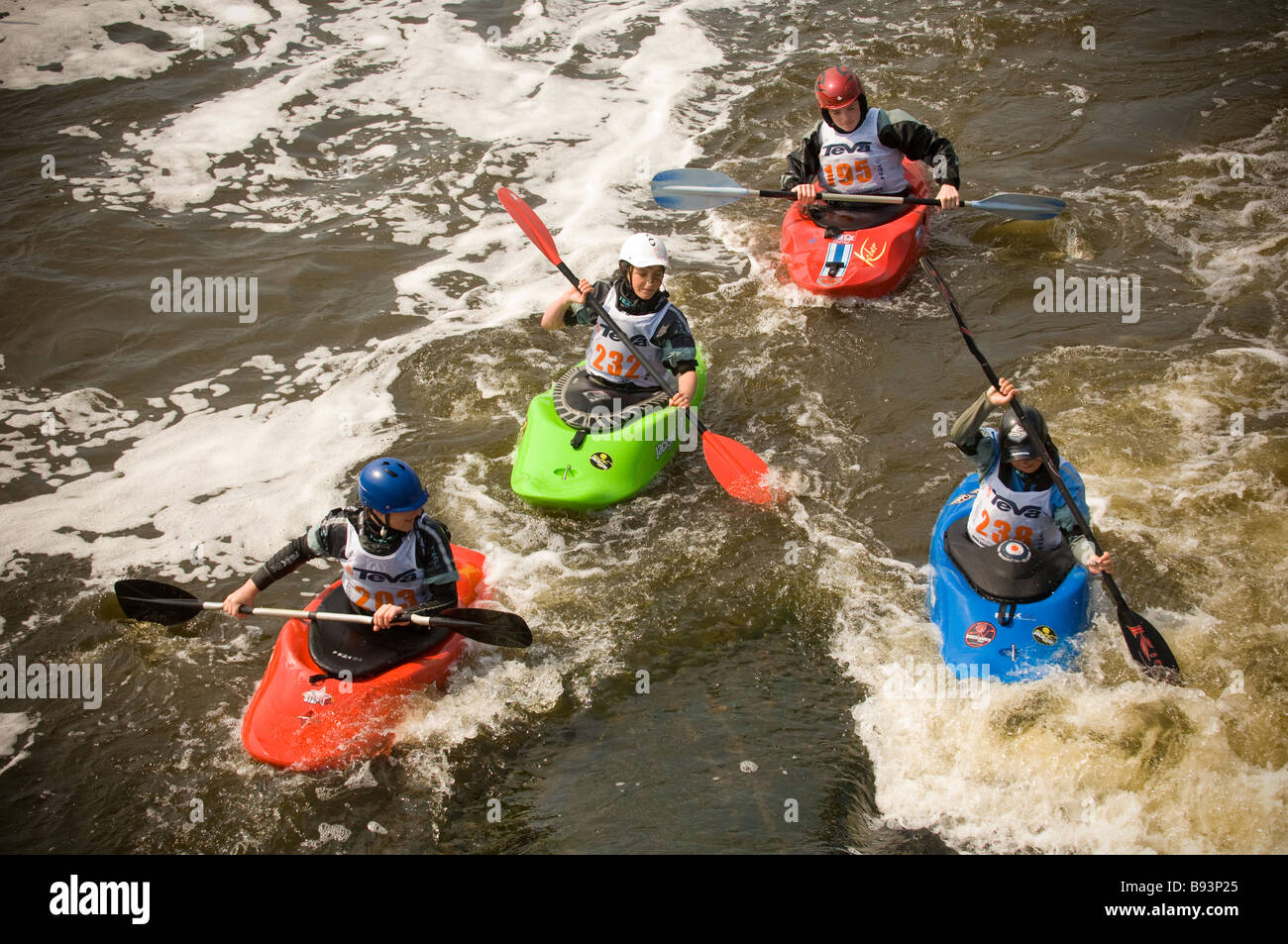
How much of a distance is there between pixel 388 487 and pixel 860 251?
4.66m

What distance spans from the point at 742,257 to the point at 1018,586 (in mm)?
4899

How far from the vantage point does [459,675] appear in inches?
196

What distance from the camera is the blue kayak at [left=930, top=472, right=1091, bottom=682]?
4668mm

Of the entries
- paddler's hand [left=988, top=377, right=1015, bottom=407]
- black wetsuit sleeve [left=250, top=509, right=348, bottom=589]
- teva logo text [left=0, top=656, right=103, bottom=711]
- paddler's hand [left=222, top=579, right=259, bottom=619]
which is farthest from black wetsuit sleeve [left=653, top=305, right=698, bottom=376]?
teva logo text [left=0, top=656, right=103, bottom=711]

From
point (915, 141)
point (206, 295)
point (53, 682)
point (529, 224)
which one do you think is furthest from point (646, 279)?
point (206, 295)

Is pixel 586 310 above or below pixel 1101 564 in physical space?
above

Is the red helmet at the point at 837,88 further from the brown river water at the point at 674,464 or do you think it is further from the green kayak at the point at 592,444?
the green kayak at the point at 592,444

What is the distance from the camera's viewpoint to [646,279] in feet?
19.8

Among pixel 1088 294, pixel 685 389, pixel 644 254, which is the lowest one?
pixel 685 389

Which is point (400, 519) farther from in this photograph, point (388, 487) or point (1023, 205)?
point (1023, 205)

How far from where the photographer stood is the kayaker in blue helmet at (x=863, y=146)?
25.5ft

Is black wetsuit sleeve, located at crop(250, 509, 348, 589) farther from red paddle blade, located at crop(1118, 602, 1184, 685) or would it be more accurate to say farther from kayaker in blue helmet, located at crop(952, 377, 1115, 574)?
red paddle blade, located at crop(1118, 602, 1184, 685)

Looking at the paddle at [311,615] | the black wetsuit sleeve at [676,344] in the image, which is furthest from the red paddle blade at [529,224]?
the paddle at [311,615]
